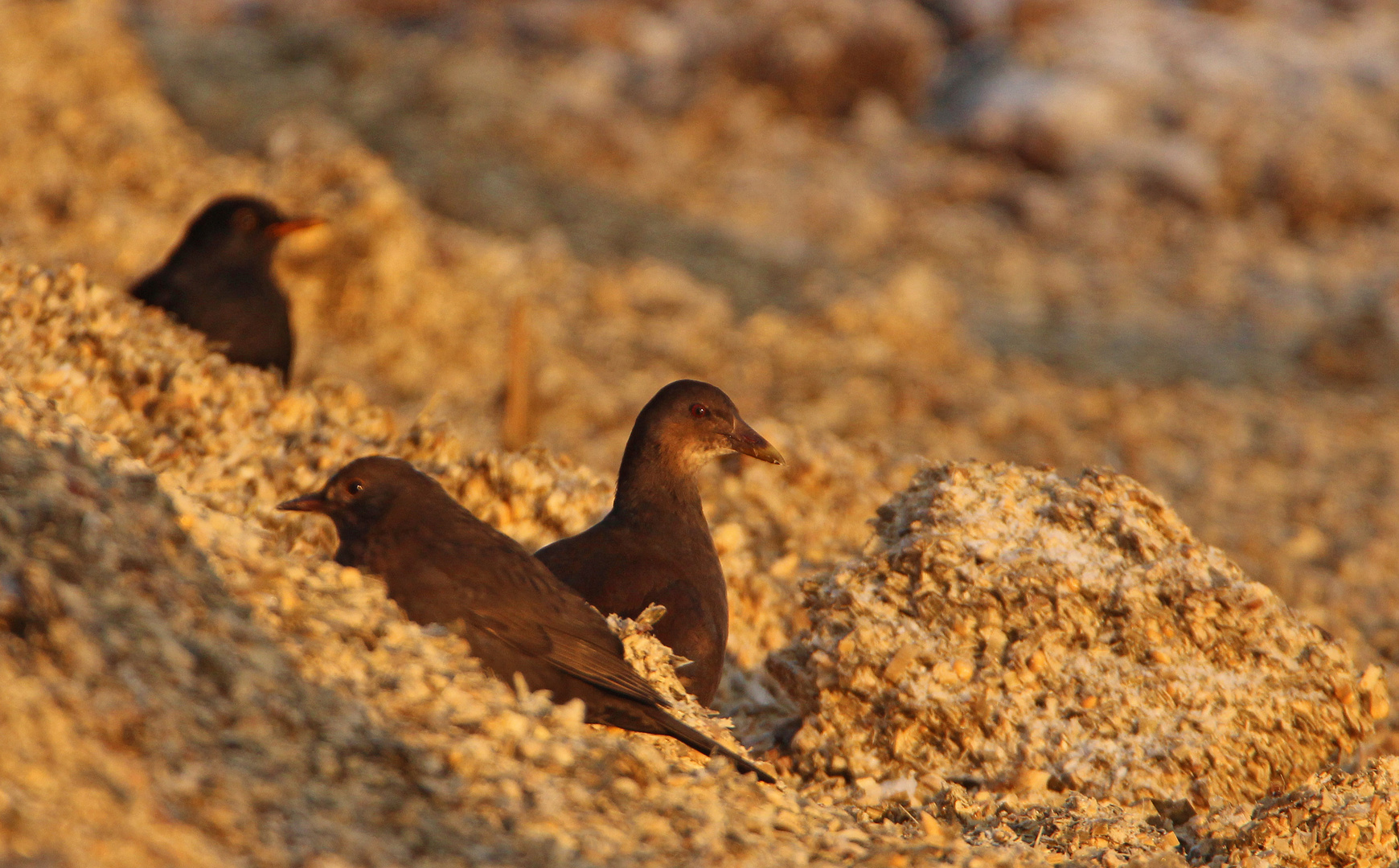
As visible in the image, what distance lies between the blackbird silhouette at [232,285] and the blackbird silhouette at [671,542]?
227cm

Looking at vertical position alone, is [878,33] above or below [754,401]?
above

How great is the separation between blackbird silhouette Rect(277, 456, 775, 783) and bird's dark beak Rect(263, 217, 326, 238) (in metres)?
3.40

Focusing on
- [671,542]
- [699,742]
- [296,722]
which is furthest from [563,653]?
[671,542]

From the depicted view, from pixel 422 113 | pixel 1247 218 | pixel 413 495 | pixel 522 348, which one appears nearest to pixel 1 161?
pixel 522 348

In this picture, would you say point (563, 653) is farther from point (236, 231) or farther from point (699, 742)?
point (236, 231)

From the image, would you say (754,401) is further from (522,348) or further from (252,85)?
(252,85)

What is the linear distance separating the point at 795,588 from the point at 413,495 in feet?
7.15

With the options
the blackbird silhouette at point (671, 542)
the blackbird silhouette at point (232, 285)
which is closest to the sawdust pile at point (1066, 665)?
the blackbird silhouette at point (671, 542)

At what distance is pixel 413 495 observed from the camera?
13.9 ft

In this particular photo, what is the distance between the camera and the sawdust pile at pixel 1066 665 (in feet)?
14.9

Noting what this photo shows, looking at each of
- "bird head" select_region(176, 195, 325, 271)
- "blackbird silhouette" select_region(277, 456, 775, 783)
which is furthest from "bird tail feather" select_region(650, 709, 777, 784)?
"bird head" select_region(176, 195, 325, 271)

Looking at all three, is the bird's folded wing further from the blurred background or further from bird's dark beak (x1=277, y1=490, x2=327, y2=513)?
the blurred background

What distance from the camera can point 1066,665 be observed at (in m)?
4.68

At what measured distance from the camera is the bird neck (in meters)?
5.09
